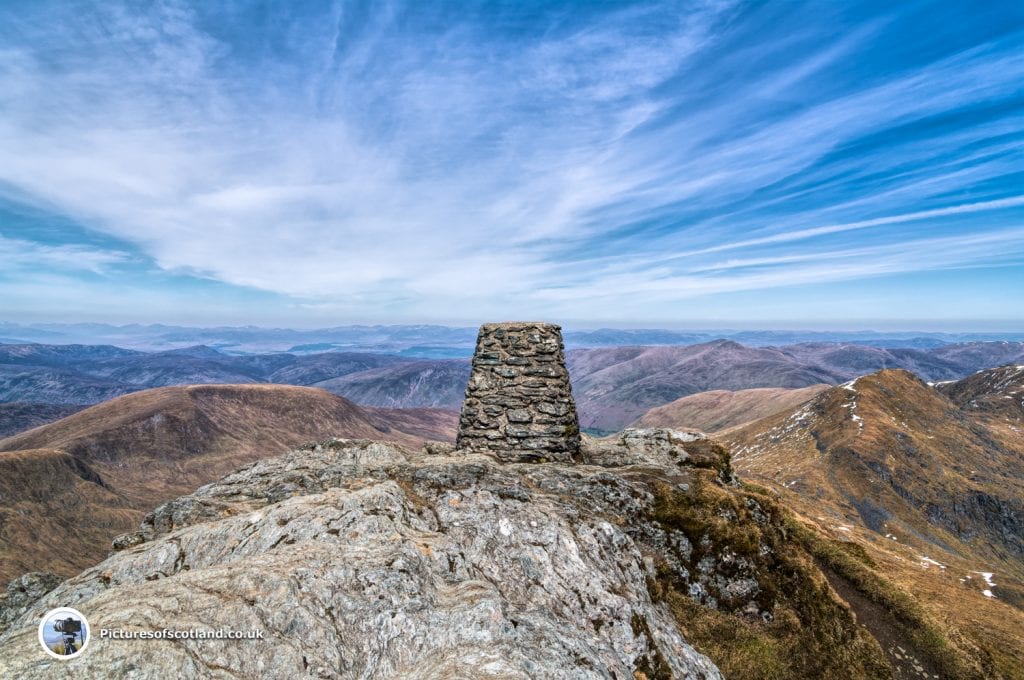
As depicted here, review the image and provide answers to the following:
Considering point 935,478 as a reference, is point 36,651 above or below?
above

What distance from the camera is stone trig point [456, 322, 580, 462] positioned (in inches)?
909

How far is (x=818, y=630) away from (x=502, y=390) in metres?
16.5

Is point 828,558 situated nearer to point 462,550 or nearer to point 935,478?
point 462,550

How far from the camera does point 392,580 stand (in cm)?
1174

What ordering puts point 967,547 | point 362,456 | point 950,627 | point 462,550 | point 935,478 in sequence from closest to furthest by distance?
→ point 462,550 < point 950,627 < point 362,456 < point 967,547 < point 935,478

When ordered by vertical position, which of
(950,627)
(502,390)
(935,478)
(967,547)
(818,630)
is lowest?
(967,547)

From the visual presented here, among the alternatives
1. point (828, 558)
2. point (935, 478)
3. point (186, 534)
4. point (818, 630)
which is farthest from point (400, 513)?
point (935, 478)

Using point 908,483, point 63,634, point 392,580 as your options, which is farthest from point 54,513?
point 908,483

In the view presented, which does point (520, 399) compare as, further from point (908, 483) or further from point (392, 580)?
point (908, 483)

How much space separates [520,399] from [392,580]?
1303cm

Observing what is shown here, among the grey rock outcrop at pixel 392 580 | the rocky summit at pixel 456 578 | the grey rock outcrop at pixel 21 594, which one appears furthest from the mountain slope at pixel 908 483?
the grey rock outcrop at pixel 21 594

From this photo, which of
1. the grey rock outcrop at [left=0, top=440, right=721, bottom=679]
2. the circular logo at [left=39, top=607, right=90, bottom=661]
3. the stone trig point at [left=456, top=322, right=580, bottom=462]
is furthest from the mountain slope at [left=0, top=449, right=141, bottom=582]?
the circular logo at [left=39, top=607, right=90, bottom=661]

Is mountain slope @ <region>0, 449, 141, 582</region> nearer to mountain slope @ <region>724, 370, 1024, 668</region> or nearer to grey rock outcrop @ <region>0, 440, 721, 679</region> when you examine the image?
grey rock outcrop @ <region>0, 440, 721, 679</region>

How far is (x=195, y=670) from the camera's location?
829 centimetres
